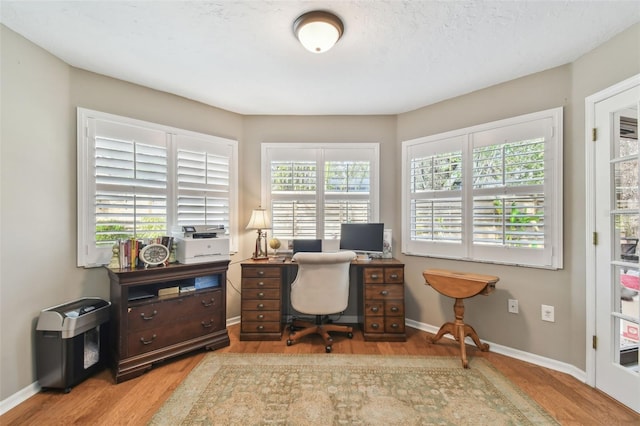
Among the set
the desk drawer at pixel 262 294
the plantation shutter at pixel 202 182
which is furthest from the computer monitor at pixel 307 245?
the plantation shutter at pixel 202 182

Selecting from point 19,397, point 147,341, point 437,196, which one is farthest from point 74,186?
point 437,196

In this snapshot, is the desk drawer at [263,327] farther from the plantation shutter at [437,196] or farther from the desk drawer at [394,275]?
the plantation shutter at [437,196]

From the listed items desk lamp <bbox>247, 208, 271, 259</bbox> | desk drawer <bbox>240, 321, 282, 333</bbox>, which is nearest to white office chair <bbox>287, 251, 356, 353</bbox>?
desk drawer <bbox>240, 321, 282, 333</bbox>

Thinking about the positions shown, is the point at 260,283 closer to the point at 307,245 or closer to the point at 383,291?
the point at 307,245

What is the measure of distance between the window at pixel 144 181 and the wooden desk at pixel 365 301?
2.28 feet

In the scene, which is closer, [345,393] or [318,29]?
[318,29]

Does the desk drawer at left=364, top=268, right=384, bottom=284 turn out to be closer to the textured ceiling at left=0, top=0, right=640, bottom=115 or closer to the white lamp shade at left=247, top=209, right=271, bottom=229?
the white lamp shade at left=247, top=209, right=271, bottom=229

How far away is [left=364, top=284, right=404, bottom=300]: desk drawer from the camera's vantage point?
2576 mm

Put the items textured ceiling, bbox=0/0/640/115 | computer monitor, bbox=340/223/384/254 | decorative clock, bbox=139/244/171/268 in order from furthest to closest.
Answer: computer monitor, bbox=340/223/384/254, decorative clock, bbox=139/244/171/268, textured ceiling, bbox=0/0/640/115

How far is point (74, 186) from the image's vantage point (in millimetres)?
2137

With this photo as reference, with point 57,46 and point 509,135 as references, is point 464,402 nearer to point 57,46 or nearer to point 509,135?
point 509,135

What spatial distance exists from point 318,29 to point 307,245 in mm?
1990

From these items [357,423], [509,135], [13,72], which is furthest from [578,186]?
[13,72]

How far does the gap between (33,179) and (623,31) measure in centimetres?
423
